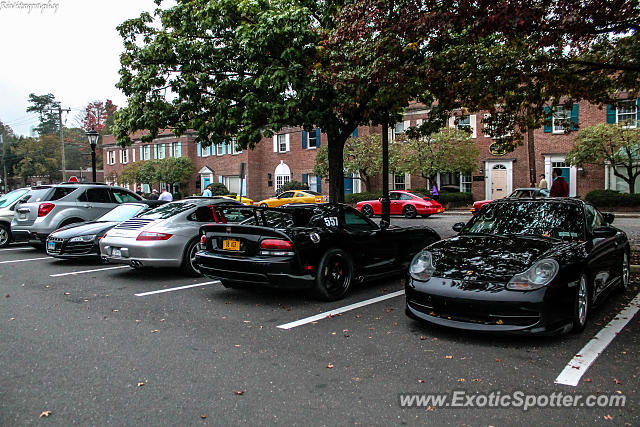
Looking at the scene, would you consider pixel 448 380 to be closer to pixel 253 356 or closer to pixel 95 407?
pixel 253 356

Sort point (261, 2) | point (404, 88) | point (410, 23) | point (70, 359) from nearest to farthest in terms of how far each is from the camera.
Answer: point (70, 359) < point (410, 23) < point (404, 88) < point (261, 2)

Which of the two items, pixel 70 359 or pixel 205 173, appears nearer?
pixel 70 359

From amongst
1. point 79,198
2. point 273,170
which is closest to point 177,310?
point 79,198

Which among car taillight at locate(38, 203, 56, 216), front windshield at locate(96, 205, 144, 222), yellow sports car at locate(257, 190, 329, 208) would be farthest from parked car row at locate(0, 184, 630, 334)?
yellow sports car at locate(257, 190, 329, 208)

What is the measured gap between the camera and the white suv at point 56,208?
39.3 ft

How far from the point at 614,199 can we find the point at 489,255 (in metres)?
22.7

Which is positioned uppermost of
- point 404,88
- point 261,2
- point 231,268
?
point 261,2

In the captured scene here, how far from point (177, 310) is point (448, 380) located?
148 inches

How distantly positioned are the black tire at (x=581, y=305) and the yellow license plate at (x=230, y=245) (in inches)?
160

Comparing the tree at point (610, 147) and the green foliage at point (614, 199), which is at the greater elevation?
the tree at point (610, 147)

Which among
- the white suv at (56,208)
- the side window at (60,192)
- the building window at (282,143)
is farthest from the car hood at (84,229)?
the building window at (282,143)

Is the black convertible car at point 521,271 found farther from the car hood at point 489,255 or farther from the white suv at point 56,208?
the white suv at point 56,208

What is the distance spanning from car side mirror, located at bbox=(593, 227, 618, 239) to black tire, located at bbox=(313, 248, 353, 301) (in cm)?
311

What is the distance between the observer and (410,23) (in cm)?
901
